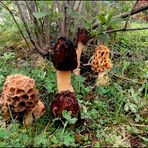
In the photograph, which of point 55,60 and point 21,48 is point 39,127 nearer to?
point 55,60

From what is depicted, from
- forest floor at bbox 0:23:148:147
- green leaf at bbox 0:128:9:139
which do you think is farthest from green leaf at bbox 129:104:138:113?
green leaf at bbox 0:128:9:139

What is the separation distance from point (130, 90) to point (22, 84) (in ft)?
2.99

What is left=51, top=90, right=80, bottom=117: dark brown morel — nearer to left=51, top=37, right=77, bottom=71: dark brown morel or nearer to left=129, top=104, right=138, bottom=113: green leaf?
left=51, top=37, right=77, bottom=71: dark brown morel

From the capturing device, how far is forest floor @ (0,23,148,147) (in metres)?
2.48

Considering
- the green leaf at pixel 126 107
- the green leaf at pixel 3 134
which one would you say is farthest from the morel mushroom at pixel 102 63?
the green leaf at pixel 3 134

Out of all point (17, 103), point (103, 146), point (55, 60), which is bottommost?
point (103, 146)

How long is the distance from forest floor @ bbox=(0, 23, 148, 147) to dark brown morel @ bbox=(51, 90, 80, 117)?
0.08 m

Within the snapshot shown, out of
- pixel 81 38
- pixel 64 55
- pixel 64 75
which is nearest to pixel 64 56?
pixel 64 55

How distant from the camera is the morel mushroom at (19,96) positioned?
101 inches

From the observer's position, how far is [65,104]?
2.56 metres

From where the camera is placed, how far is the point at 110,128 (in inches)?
105

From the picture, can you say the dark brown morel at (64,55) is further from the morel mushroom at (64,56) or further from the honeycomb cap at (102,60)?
the honeycomb cap at (102,60)

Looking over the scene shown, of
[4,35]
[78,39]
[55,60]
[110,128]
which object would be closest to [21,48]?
[4,35]

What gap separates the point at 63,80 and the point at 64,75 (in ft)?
0.13
